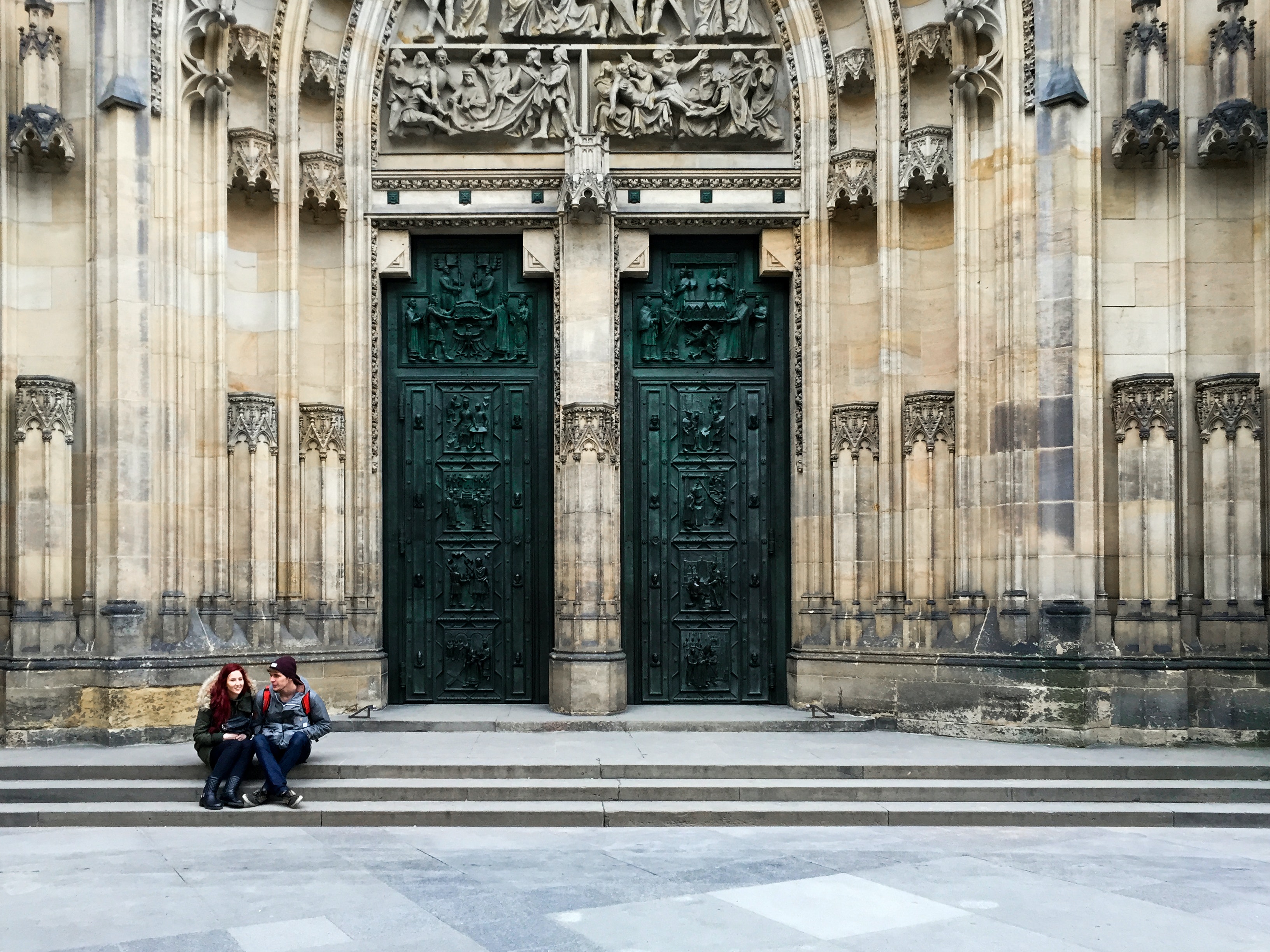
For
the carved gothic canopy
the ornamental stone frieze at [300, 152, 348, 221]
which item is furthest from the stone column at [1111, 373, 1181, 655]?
the ornamental stone frieze at [300, 152, 348, 221]

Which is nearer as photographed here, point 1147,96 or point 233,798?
point 233,798

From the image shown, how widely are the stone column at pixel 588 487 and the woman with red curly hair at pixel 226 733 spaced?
Answer: 4.19 meters

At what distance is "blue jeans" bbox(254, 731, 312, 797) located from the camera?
10141 millimetres

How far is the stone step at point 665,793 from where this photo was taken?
33.8 feet

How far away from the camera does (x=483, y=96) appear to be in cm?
1452

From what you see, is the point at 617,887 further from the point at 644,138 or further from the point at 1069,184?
the point at 644,138

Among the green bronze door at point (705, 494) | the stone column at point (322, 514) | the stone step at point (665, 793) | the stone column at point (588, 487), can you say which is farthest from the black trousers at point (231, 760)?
the green bronze door at point (705, 494)

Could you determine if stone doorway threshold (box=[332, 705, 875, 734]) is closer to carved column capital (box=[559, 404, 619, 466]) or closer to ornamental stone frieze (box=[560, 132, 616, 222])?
carved column capital (box=[559, 404, 619, 466])

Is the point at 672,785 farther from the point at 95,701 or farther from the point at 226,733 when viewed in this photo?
the point at 95,701

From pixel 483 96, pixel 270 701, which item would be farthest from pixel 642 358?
pixel 270 701

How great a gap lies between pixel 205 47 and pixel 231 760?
7502mm

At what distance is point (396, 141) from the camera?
14555 mm

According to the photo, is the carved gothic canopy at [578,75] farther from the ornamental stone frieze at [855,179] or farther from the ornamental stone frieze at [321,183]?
the ornamental stone frieze at [855,179]

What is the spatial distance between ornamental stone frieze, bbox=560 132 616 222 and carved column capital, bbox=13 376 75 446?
→ 5.73 m
